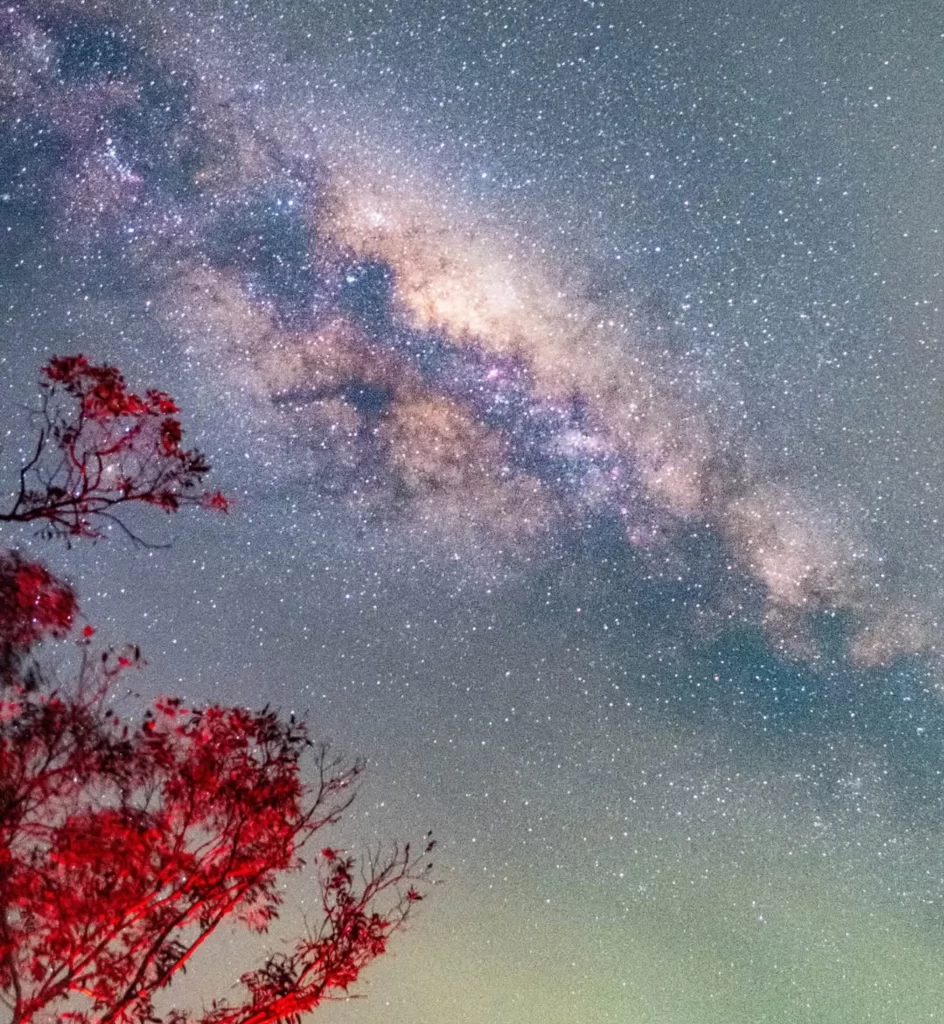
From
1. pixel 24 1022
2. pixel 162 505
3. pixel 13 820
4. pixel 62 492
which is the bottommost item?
pixel 24 1022

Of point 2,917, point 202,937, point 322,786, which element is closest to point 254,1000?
point 202,937

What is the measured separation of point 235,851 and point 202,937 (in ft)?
2.67

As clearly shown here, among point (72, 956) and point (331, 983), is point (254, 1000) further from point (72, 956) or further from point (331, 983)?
point (72, 956)

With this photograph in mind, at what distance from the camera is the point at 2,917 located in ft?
24.6

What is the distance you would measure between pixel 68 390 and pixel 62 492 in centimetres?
79

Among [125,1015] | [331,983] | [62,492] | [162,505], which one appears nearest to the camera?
[62,492]

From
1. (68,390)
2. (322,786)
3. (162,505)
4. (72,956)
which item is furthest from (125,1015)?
(68,390)

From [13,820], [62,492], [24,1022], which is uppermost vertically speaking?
[62,492]

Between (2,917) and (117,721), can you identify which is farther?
(117,721)

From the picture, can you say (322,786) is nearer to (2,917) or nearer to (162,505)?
(2,917)

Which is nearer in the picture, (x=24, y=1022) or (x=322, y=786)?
(x=24, y=1022)

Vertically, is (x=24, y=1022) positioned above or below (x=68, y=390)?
below

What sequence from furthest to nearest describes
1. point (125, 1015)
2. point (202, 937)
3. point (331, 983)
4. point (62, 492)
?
point (331, 983)
point (202, 937)
point (125, 1015)
point (62, 492)

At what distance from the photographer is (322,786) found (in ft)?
32.4
